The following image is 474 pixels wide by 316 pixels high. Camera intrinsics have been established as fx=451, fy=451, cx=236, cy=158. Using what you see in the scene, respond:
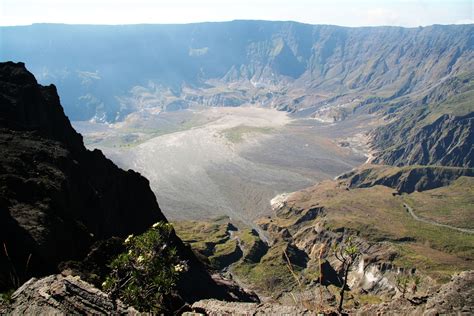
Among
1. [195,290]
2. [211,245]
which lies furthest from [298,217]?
[195,290]

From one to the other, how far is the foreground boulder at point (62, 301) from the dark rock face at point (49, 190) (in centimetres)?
514

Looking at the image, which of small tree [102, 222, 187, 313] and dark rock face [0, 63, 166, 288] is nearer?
small tree [102, 222, 187, 313]

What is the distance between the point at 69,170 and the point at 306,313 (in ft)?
181

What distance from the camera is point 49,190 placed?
53938mm

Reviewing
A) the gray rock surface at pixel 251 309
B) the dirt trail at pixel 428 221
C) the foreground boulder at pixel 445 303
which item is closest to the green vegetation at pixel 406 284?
the foreground boulder at pixel 445 303

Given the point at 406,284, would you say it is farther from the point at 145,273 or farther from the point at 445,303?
the point at 145,273

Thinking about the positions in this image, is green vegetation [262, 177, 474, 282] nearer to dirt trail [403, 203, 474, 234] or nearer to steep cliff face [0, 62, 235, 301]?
dirt trail [403, 203, 474, 234]

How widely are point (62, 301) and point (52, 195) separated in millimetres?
37145

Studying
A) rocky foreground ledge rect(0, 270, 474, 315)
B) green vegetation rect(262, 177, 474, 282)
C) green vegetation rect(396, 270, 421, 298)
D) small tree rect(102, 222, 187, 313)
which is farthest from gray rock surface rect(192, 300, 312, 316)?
green vegetation rect(262, 177, 474, 282)

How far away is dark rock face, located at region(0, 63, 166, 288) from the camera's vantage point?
41844mm

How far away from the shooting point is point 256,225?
588 feet

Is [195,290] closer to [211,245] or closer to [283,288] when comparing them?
[283,288]

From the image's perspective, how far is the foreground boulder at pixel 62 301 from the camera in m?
19.1

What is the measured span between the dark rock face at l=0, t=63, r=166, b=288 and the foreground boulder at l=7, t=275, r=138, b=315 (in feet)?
16.9
